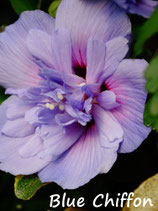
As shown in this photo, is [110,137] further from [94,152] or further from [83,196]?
[83,196]

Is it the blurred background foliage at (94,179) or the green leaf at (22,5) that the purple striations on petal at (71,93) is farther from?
the green leaf at (22,5)

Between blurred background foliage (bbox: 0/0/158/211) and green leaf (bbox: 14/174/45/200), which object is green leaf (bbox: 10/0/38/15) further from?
green leaf (bbox: 14/174/45/200)

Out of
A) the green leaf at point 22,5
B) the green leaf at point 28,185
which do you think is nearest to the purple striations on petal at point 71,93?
the green leaf at point 28,185

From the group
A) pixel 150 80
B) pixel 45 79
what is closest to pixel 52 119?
pixel 45 79

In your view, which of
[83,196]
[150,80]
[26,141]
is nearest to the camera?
[150,80]

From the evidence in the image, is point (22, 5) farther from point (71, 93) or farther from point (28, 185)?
point (28, 185)

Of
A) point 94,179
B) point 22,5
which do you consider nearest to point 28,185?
point 94,179

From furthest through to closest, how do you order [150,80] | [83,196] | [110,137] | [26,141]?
[83,196] < [26,141] < [110,137] < [150,80]

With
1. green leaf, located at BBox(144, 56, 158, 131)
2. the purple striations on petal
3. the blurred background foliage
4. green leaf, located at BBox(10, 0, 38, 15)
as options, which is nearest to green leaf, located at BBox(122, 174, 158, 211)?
the blurred background foliage

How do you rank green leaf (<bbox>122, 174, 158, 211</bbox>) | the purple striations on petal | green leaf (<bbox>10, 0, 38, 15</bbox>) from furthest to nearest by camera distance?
1. green leaf (<bbox>10, 0, 38, 15</bbox>)
2. green leaf (<bbox>122, 174, 158, 211</bbox>)
3. the purple striations on petal
